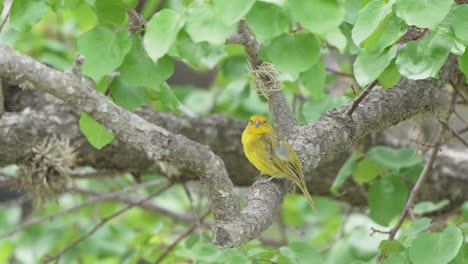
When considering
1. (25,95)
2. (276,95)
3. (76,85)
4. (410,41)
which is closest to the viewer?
(410,41)

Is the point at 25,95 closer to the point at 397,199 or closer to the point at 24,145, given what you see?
the point at 24,145

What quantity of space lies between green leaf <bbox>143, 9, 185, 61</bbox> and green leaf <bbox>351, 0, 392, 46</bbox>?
439mm

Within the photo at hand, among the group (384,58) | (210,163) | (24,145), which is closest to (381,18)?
(384,58)

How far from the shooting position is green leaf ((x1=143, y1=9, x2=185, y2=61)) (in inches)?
76.0

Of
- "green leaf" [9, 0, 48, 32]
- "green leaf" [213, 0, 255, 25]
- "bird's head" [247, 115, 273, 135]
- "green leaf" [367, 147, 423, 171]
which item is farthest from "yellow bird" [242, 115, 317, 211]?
"green leaf" [213, 0, 255, 25]

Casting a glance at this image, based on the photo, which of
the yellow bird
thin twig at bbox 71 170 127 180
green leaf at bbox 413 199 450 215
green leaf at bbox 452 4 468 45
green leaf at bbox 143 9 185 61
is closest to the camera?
green leaf at bbox 143 9 185 61

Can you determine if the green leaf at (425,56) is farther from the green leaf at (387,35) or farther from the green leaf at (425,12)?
the green leaf at (425,12)

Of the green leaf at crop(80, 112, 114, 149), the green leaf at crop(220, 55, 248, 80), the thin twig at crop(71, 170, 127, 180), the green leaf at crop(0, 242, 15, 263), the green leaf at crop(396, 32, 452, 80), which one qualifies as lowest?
the green leaf at crop(0, 242, 15, 263)

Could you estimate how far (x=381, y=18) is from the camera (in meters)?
1.96

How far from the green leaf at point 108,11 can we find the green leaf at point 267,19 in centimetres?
67

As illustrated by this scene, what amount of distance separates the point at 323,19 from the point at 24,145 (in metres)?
2.23

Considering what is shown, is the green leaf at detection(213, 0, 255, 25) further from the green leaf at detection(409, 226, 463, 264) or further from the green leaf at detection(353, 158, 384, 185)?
the green leaf at detection(353, 158, 384, 185)

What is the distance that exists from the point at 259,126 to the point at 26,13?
4.45 ft

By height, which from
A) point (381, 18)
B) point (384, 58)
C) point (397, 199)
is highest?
point (381, 18)
